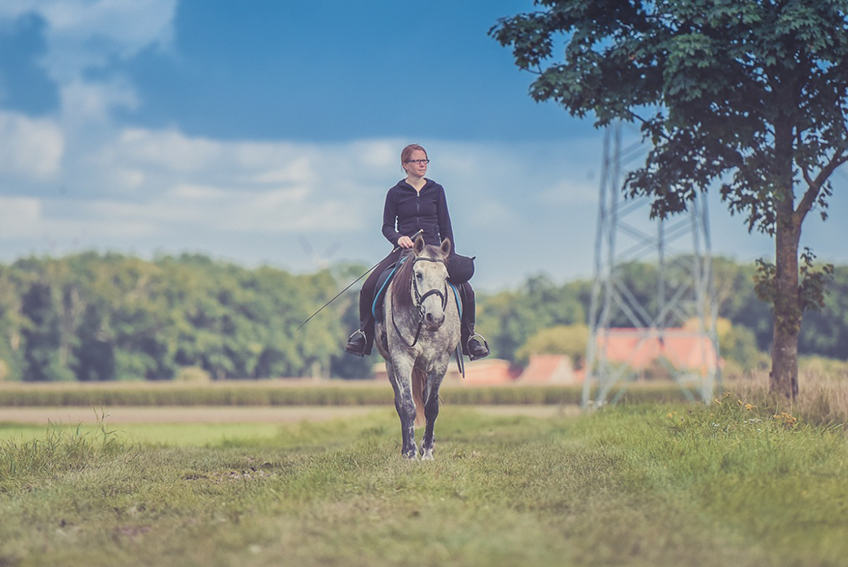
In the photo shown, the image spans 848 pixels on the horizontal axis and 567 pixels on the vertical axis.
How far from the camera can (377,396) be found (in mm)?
59531

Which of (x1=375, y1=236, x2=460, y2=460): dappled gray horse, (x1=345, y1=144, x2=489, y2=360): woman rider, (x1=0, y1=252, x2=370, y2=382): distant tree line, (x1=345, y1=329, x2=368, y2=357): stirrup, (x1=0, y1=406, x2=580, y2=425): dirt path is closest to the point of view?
(x1=375, y1=236, x2=460, y2=460): dappled gray horse

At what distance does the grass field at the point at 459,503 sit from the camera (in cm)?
671

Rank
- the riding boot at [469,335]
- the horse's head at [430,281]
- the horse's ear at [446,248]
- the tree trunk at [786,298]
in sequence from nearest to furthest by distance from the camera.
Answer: the horse's head at [430,281] → the horse's ear at [446,248] → the riding boot at [469,335] → the tree trunk at [786,298]

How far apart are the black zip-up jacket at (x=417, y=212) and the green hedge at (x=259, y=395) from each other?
1810 inches

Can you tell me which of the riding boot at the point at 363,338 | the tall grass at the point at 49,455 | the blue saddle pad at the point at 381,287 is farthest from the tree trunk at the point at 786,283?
the tall grass at the point at 49,455

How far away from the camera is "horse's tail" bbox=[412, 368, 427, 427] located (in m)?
12.1

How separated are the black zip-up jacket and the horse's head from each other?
1.15 m

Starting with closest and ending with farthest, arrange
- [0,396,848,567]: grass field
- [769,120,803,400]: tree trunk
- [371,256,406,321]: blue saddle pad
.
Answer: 1. [0,396,848,567]: grass field
2. [371,256,406,321]: blue saddle pad
3. [769,120,803,400]: tree trunk

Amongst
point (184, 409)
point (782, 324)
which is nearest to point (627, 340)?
point (184, 409)

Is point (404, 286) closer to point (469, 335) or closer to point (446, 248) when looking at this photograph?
point (446, 248)

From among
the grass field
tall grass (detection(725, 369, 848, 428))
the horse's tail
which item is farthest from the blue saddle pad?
tall grass (detection(725, 369, 848, 428))

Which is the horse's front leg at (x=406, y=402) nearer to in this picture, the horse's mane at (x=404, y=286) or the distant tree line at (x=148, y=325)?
the horse's mane at (x=404, y=286)

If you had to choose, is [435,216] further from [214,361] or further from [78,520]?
[214,361]

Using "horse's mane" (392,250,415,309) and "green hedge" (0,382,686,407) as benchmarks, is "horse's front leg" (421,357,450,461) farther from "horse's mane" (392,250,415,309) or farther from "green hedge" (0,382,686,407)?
"green hedge" (0,382,686,407)
